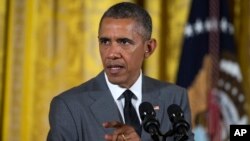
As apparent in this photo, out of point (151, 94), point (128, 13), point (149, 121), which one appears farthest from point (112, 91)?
point (149, 121)

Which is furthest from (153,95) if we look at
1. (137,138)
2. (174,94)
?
(137,138)

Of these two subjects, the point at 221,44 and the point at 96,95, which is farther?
the point at 221,44

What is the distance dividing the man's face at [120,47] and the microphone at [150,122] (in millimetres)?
265

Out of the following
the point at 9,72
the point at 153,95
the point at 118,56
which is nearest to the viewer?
the point at 118,56

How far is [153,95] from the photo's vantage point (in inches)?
60.2

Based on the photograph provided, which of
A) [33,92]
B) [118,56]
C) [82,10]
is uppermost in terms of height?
[82,10]

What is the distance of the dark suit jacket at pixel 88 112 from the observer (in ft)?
4.41

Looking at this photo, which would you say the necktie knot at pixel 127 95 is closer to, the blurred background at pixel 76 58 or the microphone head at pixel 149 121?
the microphone head at pixel 149 121

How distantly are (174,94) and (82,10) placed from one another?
112 centimetres

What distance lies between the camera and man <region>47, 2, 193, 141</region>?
1.38 meters

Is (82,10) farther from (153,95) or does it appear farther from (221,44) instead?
(153,95)

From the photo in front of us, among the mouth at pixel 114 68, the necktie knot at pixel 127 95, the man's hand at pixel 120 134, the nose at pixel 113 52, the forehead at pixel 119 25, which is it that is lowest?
the man's hand at pixel 120 134

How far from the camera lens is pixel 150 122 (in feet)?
3.69

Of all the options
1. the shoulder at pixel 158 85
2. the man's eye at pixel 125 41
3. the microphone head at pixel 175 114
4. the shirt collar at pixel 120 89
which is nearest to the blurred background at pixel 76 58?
the shoulder at pixel 158 85
